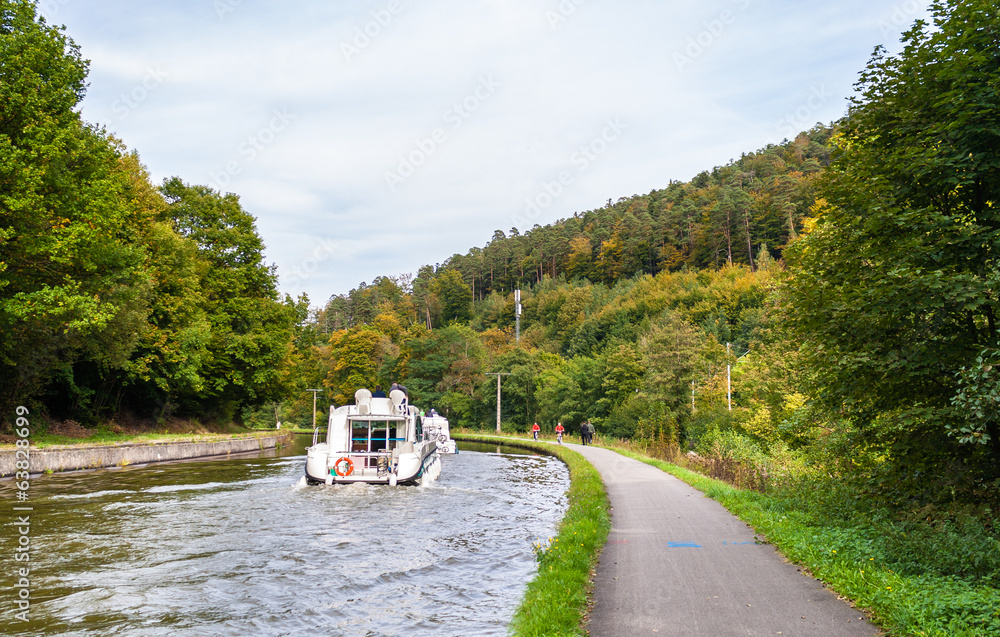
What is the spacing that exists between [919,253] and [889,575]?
398cm

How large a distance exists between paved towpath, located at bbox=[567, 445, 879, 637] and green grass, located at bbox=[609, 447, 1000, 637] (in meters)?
0.22

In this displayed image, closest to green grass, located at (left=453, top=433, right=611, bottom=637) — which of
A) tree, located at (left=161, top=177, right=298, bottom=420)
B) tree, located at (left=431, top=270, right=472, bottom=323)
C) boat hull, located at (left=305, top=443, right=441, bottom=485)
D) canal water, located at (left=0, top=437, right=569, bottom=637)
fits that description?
canal water, located at (left=0, top=437, right=569, bottom=637)

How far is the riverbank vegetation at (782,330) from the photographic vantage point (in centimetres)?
827

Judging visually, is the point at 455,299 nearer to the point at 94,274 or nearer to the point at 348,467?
the point at 94,274

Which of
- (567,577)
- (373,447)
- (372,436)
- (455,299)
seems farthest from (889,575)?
(455,299)

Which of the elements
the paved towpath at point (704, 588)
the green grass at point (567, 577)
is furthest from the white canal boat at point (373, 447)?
the paved towpath at point (704, 588)

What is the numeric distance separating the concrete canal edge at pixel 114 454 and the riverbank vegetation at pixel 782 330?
12.7ft

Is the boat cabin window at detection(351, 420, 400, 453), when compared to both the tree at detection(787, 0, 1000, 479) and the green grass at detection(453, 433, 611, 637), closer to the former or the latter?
the green grass at detection(453, 433, 611, 637)

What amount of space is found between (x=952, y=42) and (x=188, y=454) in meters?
32.6

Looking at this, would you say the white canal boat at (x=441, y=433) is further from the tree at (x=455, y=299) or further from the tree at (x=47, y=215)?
the tree at (x=455, y=299)

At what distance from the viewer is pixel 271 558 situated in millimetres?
11148

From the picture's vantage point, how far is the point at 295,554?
1152cm

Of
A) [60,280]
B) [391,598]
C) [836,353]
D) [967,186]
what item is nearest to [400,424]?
[60,280]

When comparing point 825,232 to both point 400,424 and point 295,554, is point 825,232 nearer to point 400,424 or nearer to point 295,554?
point 295,554
